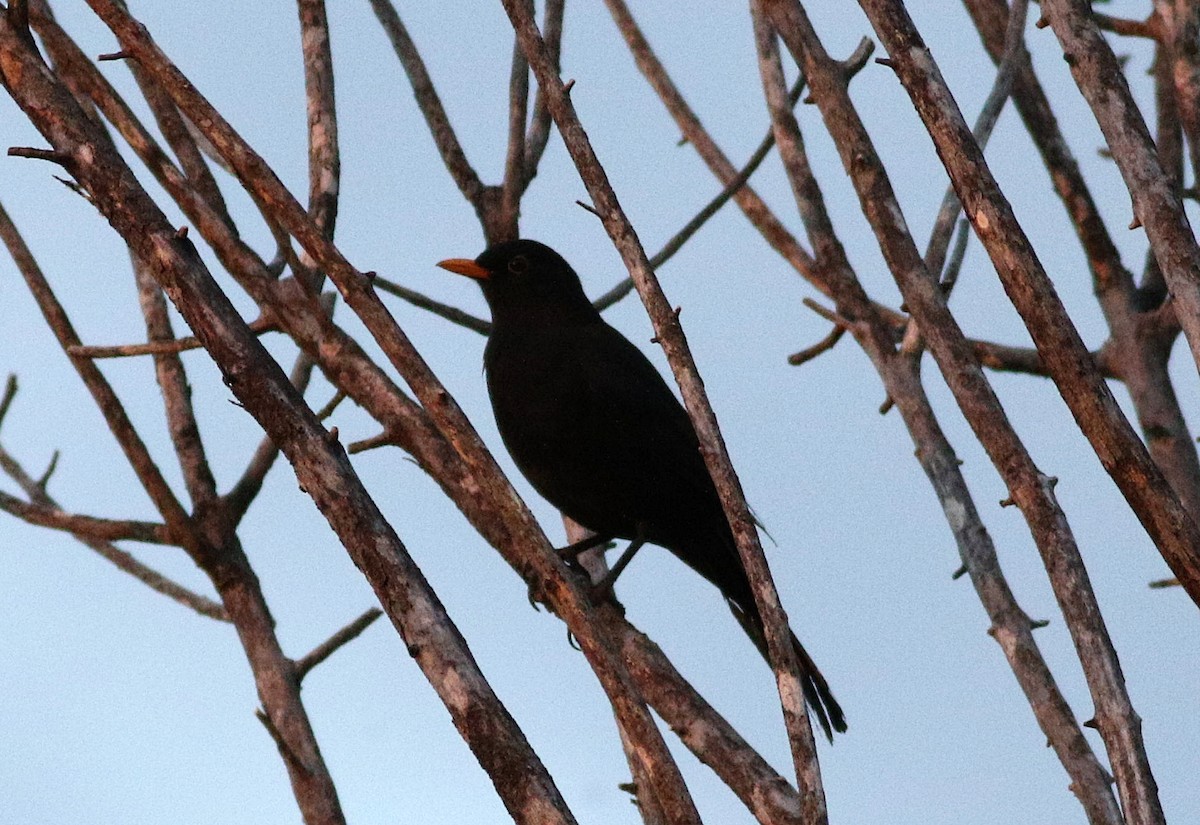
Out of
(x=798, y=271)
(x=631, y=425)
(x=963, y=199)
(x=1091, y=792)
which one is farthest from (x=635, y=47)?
(x=1091, y=792)

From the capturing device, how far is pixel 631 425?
519 centimetres

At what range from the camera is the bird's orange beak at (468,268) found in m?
5.74

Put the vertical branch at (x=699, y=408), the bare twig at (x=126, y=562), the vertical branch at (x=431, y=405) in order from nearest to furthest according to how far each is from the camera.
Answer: the vertical branch at (x=431, y=405) → the vertical branch at (x=699, y=408) → the bare twig at (x=126, y=562)

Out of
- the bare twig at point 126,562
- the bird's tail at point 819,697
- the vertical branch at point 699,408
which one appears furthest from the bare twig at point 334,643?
the vertical branch at point 699,408

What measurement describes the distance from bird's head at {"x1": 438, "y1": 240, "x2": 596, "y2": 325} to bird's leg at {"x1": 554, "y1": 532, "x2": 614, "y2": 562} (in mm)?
808

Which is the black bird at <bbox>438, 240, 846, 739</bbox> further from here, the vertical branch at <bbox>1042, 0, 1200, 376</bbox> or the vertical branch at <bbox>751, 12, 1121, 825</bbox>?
the vertical branch at <bbox>1042, 0, 1200, 376</bbox>

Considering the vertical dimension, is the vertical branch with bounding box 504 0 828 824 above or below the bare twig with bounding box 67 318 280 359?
below

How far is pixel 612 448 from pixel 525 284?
869 mm

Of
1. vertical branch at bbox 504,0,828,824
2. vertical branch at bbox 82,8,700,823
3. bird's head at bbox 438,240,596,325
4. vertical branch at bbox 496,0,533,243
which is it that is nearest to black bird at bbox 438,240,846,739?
bird's head at bbox 438,240,596,325

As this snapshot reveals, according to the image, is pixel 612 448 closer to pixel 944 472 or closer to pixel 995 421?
pixel 944 472

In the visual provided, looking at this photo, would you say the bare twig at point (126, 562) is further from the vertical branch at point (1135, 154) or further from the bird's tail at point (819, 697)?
the vertical branch at point (1135, 154)

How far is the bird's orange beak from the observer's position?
5.74m

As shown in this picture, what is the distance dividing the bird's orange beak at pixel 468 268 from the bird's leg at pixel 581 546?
41.7 inches

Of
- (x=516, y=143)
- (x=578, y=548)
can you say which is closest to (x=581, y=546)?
(x=578, y=548)
